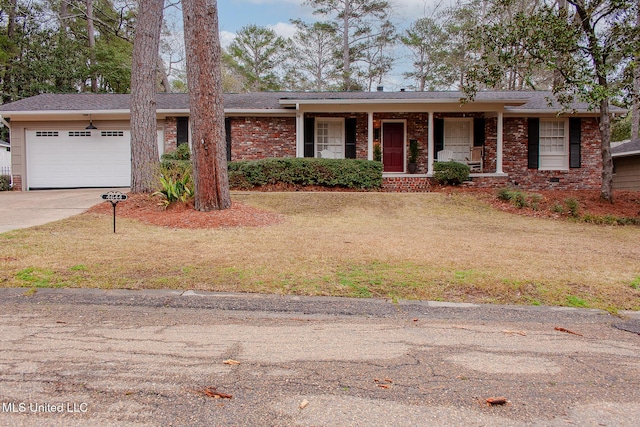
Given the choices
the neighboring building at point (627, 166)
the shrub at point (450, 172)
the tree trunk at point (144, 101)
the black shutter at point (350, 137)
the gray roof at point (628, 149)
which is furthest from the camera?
the neighboring building at point (627, 166)

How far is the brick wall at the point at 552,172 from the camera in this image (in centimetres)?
1606

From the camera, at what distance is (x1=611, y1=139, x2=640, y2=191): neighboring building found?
724 inches

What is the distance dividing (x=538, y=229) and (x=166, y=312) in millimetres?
7724

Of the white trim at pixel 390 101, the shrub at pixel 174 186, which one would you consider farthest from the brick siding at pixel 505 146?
the shrub at pixel 174 186

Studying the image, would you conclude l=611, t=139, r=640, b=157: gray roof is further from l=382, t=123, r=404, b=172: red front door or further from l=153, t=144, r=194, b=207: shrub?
l=153, t=144, r=194, b=207: shrub

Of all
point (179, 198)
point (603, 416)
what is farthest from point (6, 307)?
point (179, 198)

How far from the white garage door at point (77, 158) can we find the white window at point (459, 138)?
40.0 ft

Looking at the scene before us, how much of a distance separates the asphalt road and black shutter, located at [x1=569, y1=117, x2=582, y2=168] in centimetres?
1409

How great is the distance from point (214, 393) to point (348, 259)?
338cm

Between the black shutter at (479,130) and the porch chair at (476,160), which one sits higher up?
the black shutter at (479,130)

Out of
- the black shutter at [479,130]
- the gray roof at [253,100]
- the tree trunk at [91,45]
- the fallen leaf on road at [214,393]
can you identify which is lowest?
the fallen leaf on road at [214,393]

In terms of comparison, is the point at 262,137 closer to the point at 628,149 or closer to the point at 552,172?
the point at 552,172

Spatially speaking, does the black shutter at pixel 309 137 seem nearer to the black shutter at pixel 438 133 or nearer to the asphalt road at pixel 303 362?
the black shutter at pixel 438 133

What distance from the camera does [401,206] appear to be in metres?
11.2
